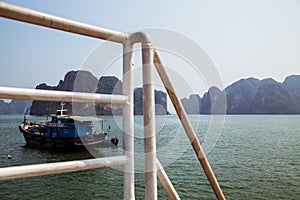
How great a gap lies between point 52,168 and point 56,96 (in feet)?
0.75

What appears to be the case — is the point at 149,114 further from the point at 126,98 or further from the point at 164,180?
the point at 164,180

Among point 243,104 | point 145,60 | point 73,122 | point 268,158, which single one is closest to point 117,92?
point 145,60

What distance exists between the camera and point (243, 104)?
9950 cm

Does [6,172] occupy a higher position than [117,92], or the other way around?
[117,92]

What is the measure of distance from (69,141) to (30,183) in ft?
33.7

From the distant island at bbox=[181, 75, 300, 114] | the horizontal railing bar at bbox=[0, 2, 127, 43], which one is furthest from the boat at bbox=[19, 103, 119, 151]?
the distant island at bbox=[181, 75, 300, 114]

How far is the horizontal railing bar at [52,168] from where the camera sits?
0.75 meters

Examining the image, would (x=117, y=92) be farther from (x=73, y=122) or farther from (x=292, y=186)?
(x=73, y=122)

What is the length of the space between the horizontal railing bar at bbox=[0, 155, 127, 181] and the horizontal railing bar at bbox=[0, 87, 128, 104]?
21 centimetres

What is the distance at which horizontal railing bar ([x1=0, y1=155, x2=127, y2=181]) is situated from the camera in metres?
0.75

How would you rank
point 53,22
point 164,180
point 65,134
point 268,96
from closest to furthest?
point 53,22, point 164,180, point 65,134, point 268,96

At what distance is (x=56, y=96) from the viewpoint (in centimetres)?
82

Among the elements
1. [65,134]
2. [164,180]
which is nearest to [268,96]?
[65,134]

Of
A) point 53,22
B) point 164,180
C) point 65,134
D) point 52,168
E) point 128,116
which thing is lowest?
point 65,134
